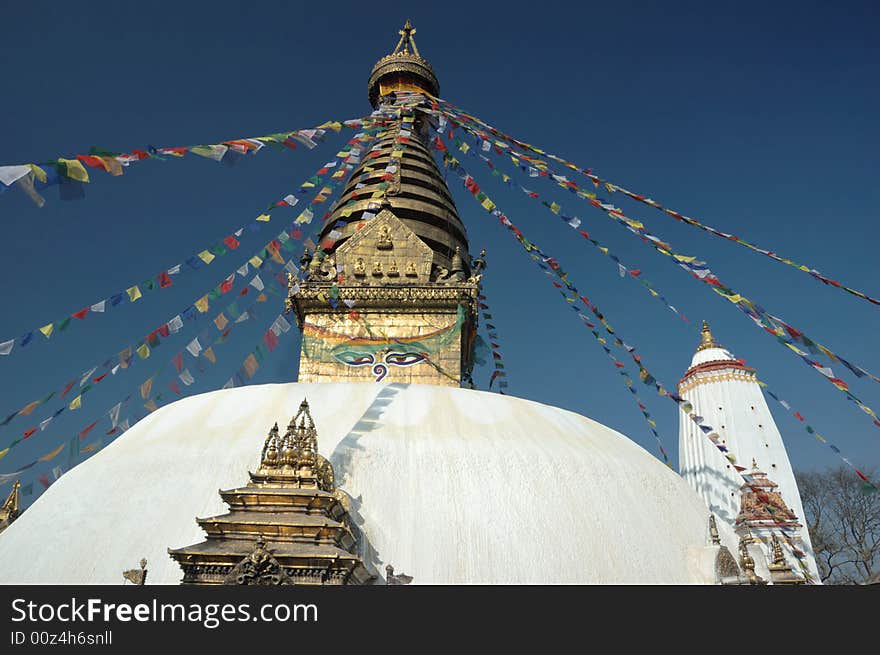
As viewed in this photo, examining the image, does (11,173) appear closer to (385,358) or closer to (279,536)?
(279,536)

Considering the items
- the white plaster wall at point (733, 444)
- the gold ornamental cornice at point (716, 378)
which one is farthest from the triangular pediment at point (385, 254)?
the gold ornamental cornice at point (716, 378)

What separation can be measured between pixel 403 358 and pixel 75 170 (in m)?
6.71

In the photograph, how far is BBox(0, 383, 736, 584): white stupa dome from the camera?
529 cm

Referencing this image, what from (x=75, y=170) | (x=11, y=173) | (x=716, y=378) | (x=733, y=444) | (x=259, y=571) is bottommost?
(x=259, y=571)

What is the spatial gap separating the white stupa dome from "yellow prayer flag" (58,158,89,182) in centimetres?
310

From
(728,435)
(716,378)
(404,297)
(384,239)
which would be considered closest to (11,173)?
(404,297)

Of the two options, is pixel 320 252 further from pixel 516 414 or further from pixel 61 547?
pixel 61 547

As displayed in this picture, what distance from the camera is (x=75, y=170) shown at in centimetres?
418

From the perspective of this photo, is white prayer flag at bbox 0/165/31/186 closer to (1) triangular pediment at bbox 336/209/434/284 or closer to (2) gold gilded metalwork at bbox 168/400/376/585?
(2) gold gilded metalwork at bbox 168/400/376/585

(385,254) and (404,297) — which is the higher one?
(385,254)

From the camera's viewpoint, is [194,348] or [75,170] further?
[194,348]

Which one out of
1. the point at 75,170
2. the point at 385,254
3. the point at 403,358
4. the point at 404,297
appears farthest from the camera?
the point at 385,254

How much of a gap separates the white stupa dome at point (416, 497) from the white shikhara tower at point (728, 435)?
15305 millimetres

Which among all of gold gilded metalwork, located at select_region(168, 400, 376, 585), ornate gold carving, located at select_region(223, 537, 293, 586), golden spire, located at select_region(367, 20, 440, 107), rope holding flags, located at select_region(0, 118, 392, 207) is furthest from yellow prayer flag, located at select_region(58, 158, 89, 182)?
golden spire, located at select_region(367, 20, 440, 107)
